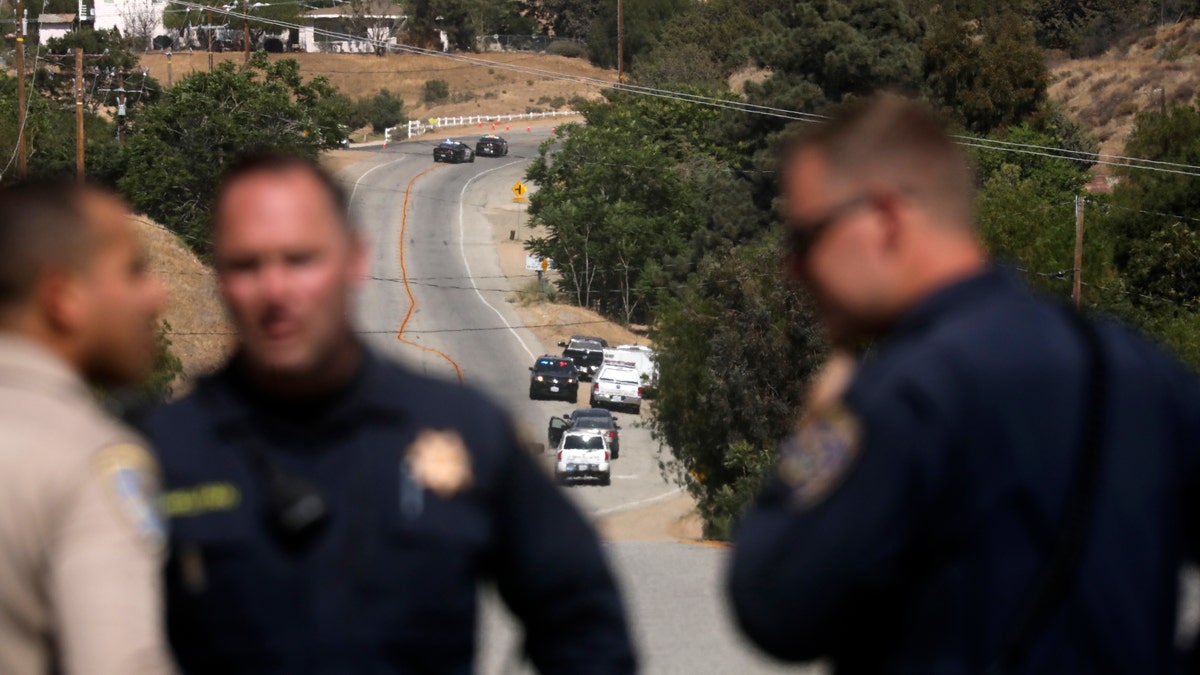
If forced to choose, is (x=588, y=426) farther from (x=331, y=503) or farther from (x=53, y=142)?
(x=331, y=503)

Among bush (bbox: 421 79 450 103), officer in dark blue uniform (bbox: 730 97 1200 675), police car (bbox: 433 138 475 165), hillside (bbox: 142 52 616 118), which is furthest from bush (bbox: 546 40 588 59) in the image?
officer in dark blue uniform (bbox: 730 97 1200 675)

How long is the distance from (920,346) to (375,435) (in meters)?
0.95

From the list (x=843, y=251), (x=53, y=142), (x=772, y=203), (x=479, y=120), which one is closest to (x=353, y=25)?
(x=479, y=120)

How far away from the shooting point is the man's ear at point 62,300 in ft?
8.29

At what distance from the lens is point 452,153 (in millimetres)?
81562

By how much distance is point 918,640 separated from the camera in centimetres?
203

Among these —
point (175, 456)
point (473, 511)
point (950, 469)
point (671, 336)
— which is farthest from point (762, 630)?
point (671, 336)

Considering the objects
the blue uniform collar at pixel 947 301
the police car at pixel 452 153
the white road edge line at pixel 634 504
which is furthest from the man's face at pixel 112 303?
the police car at pixel 452 153

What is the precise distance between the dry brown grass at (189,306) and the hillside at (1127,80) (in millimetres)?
36128

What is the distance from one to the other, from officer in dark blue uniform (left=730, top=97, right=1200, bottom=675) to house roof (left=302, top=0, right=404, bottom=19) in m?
125

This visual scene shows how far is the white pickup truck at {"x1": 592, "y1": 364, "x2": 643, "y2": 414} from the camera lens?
1793 inches

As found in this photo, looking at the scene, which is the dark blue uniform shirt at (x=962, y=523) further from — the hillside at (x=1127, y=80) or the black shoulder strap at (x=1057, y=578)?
the hillside at (x=1127, y=80)

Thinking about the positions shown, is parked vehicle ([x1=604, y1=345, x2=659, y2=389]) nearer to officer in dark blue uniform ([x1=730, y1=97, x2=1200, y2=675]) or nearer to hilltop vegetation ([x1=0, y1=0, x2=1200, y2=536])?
hilltop vegetation ([x1=0, y1=0, x2=1200, y2=536])

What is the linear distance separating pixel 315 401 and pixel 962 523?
1.12 m
